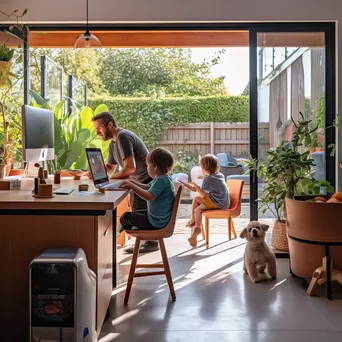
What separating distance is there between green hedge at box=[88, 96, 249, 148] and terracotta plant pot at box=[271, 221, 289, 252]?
5864mm

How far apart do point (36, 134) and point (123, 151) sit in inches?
34.1

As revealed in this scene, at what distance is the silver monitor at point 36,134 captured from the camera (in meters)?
3.19

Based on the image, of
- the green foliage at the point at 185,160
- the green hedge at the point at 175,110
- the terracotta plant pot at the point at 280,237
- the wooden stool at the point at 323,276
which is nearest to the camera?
the wooden stool at the point at 323,276

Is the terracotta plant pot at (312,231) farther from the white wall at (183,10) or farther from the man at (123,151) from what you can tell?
the white wall at (183,10)

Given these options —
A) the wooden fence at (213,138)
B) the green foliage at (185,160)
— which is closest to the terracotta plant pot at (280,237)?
the wooden fence at (213,138)

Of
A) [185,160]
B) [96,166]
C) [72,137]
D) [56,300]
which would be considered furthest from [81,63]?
[56,300]

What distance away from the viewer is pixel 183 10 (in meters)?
4.90

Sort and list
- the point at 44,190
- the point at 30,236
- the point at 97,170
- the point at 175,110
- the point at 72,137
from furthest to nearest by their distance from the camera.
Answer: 1. the point at 175,110
2. the point at 72,137
3. the point at 97,170
4. the point at 44,190
5. the point at 30,236

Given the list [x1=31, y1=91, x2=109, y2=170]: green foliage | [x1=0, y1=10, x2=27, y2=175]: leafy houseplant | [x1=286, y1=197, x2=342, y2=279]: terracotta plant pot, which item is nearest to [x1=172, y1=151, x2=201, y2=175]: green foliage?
[x1=31, y1=91, x2=109, y2=170]: green foliage

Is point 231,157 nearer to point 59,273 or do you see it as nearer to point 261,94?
point 261,94

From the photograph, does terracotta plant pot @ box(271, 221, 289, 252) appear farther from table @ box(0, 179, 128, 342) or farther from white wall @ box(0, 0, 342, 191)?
table @ box(0, 179, 128, 342)

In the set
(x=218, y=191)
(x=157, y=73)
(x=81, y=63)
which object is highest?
(x=81, y=63)

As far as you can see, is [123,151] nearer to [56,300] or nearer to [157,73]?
[56,300]

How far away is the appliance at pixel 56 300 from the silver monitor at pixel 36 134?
1.23 meters
